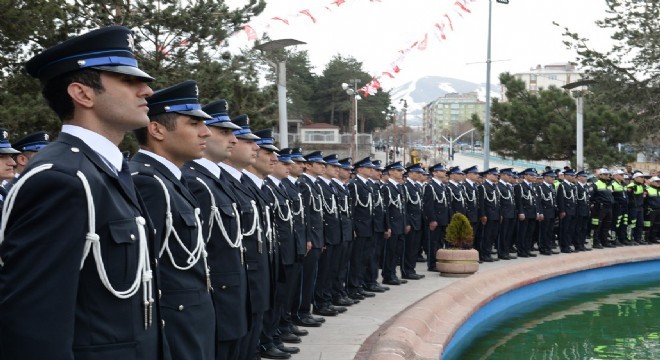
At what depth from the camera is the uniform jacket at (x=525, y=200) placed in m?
16.0

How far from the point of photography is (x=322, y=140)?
56.1 metres

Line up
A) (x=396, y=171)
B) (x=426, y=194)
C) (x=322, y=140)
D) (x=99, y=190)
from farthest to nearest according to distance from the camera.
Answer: (x=322, y=140)
(x=426, y=194)
(x=396, y=171)
(x=99, y=190)

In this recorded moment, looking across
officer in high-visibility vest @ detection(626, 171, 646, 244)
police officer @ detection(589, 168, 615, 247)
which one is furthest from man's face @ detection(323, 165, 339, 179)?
officer in high-visibility vest @ detection(626, 171, 646, 244)

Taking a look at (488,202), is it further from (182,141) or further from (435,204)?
(182,141)

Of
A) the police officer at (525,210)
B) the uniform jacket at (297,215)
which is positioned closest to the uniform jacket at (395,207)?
the uniform jacket at (297,215)

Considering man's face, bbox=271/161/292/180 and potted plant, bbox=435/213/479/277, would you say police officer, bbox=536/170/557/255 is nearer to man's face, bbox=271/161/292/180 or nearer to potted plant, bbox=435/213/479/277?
potted plant, bbox=435/213/479/277

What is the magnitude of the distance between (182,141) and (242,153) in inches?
60.3

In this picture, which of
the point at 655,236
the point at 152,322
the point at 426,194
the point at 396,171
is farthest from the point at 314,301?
the point at 655,236

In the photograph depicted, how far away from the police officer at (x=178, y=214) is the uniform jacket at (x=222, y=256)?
0.50m

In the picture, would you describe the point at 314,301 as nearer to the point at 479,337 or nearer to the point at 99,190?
the point at 479,337

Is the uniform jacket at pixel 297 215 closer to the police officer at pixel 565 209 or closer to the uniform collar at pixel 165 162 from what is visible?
the uniform collar at pixel 165 162

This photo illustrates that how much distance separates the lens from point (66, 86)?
8.72 ft

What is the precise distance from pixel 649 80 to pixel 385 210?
76.5 ft

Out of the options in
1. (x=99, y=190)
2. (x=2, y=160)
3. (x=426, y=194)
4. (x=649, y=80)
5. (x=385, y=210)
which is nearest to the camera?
(x=99, y=190)
